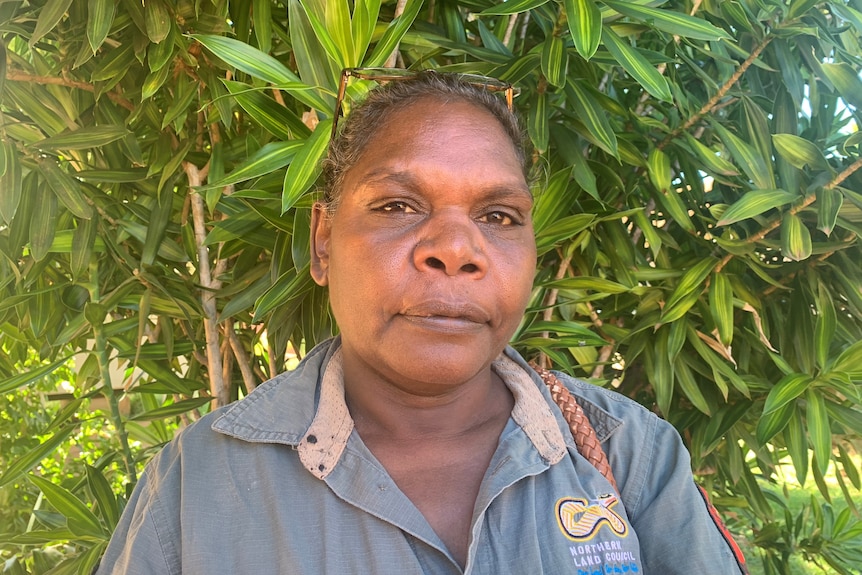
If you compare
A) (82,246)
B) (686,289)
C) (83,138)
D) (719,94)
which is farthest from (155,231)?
(719,94)

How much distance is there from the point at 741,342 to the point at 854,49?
85cm

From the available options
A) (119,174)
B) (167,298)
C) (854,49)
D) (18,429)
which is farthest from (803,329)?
(18,429)

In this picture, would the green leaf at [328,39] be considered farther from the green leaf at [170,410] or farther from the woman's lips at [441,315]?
the green leaf at [170,410]

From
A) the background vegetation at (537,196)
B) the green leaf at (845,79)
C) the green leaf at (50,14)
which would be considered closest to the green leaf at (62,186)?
the background vegetation at (537,196)

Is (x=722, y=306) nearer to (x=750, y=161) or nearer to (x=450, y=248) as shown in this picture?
(x=750, y=161)

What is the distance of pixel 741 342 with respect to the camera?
2.02 m

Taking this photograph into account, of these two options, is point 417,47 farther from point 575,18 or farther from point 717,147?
point 717,147

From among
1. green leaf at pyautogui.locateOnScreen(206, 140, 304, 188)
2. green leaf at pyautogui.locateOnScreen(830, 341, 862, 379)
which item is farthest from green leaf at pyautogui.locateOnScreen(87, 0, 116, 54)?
green leaf at pyautogui.locateOnScreen(830, 341, 862, 379)

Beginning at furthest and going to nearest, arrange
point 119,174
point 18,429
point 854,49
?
point 18,429, point 854,49, point 119,174

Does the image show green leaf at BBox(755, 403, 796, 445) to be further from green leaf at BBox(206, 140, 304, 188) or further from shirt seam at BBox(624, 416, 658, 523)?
green leaf at BBox(206, 140, 304, 188)

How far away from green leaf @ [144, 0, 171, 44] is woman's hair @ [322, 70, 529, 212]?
444 mm

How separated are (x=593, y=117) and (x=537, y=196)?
9.4 inches

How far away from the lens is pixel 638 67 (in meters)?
1.53

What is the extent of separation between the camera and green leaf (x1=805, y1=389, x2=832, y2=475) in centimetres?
176
